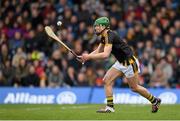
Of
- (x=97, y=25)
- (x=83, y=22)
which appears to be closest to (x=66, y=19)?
(x=83, y=22)

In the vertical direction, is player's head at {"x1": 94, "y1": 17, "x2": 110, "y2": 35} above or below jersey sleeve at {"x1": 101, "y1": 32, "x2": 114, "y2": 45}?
above

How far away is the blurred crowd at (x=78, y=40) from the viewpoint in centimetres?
2486

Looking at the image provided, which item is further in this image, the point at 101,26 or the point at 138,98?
the point at 138,98

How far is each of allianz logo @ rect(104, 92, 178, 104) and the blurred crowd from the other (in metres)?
1.07

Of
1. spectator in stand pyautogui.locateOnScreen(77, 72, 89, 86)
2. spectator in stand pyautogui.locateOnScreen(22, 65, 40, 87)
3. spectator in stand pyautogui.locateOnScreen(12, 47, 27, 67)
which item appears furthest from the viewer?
spectator in stand pyautogui.locateOnScreen(12, 47, 27, 67)

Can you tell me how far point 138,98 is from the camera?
23094 millimetres

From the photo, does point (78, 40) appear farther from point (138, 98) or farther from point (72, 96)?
point (138, 98)

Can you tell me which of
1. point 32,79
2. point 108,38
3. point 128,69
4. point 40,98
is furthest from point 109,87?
point 32,79

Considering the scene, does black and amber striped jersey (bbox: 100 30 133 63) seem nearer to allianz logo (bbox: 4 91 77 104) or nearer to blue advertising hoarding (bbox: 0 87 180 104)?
blue advertising hoarding (bbox: 0 87 180 104)

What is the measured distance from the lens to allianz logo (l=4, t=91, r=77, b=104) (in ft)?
78.2

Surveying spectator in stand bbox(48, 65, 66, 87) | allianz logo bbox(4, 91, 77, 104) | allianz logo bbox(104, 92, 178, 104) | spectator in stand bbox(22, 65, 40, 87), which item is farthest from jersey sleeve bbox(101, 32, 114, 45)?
spectator in stand bbox(22, 65, 40, 87)

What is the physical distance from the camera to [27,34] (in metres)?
27.6

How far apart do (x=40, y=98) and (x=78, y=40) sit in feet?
10.8

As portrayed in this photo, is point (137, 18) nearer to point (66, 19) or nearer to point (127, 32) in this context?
point (127, 32)
